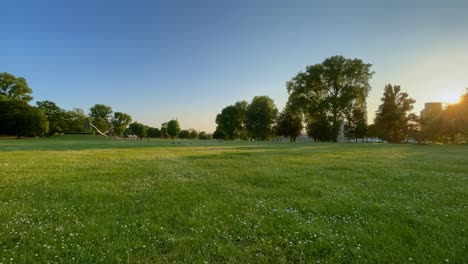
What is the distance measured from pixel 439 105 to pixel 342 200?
5260cm

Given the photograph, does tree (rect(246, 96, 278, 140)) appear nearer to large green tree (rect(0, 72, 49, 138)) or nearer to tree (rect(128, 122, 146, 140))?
large green tree (rect(0, 72, 49, 138))

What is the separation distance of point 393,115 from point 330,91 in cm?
1286

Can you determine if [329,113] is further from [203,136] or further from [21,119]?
[203,136]

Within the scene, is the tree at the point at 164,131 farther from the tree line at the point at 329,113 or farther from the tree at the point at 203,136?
the tree line at the point at 329,113

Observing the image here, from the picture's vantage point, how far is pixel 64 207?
4605 millimetres

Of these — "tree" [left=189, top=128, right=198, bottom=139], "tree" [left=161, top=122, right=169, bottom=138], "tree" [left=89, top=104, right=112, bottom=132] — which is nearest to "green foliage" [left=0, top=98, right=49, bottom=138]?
"tree" [left=89, top=104, right=112, bottom=132]

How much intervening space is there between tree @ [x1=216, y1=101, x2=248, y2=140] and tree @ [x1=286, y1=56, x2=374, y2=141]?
30787 millimetres

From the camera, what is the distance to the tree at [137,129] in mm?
113356

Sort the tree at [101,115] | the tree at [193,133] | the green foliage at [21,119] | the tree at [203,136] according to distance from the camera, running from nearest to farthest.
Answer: the green foliage at [21,119] → the tree at [101,115] → the tree at [203,136] → the tree at [193,133]

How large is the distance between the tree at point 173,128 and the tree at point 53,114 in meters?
44.8

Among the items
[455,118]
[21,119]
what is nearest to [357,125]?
[455,118]

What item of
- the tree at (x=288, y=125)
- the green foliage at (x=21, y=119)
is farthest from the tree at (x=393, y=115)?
the green foliage at (x=21, y=119)

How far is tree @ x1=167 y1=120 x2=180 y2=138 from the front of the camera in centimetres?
11119

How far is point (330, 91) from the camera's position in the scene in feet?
169
